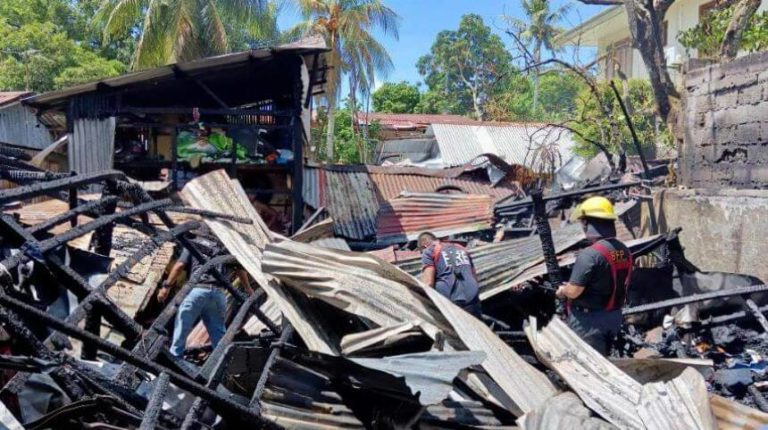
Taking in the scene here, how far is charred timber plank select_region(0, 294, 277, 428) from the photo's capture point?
2170 mm

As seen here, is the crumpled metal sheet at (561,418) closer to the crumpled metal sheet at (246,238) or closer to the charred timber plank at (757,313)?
the crumpled metal sheet at (246,238)

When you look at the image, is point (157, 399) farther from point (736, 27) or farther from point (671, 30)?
point (671, 30)

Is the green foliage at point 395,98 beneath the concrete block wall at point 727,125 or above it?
above

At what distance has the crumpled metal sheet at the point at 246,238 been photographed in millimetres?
3484

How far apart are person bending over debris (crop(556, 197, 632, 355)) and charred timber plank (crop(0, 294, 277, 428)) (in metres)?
2.48

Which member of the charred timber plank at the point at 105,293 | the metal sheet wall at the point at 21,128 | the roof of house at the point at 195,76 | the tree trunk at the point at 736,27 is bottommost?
the charred timber plank at the point at 105,293

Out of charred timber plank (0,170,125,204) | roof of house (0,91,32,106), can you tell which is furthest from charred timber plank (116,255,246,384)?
roof of house (0,91,32,106)

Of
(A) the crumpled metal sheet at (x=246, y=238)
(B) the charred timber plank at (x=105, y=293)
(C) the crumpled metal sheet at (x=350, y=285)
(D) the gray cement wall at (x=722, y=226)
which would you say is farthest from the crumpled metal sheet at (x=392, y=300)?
(D) the gray cement wall at (x=722, y=226)

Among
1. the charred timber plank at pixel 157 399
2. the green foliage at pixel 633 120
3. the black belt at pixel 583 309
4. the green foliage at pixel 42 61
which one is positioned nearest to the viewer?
the charred timber plank at pixel 157 399

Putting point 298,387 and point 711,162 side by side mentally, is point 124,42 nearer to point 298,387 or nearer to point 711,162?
point 711,162

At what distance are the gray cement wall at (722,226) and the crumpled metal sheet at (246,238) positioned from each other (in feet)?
15.7

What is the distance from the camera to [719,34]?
9.73 metres

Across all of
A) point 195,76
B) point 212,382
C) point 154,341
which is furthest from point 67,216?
point 195,76

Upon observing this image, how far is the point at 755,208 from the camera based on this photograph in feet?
21.4
